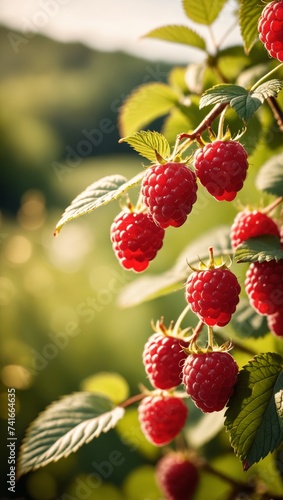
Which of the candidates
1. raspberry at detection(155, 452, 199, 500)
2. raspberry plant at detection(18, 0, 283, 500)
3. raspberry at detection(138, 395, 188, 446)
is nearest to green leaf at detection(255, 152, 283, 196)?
raspberry plant at detection(18, 0, 283, 500)

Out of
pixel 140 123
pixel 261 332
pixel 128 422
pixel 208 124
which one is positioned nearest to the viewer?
pixel 208 124

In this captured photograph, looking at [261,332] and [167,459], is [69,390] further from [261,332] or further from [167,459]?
[261,332]

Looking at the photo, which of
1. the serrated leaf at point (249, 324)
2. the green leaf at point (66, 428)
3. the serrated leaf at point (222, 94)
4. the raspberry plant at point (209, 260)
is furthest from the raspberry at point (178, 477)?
the serrated leaf at point (222, 94)

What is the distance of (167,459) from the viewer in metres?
1.20

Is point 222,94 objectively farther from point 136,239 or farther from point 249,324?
point 249,324

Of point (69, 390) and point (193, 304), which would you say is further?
point (69, 390)

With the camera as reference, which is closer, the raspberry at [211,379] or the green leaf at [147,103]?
the raspberry at [211,379]

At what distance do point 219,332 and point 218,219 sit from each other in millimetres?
624

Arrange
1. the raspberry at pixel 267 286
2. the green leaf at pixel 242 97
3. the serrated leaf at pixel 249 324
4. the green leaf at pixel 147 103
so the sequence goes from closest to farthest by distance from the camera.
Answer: the green leaf at pixel 242 97, the raspberry at pixel 267 286, the serrated leaf at pixel 249 324, the green leaf at pixel 147 103

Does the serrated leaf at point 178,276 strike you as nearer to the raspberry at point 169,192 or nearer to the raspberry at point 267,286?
the raspberry at point 267,286

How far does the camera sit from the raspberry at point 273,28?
0.64 m

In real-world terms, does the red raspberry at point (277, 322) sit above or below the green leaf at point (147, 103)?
below

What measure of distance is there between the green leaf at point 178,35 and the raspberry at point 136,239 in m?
0.41

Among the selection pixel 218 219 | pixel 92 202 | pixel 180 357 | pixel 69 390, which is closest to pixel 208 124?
pixel 92 202
